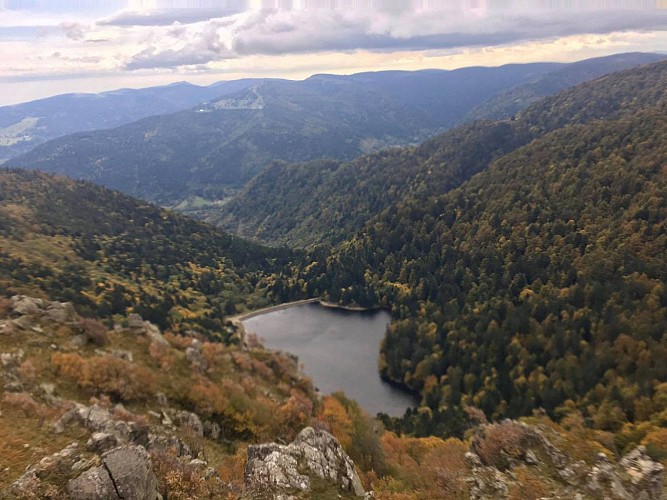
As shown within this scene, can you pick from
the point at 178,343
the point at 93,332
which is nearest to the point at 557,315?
the point at 178,343

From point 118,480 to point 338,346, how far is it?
136 m

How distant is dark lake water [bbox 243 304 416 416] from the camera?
415 ft

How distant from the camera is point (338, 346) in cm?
15612

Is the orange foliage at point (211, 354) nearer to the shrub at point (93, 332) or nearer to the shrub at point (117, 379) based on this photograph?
the shrub at point (93, 332)

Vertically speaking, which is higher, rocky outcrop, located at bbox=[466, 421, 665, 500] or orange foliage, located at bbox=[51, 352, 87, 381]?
orange foliage, located at bbox=[51, 352, 87, 381]

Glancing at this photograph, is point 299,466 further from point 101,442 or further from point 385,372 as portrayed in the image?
point 385,372

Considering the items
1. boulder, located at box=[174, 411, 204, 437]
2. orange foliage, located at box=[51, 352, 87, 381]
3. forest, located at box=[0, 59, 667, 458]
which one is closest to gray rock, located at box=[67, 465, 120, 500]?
boulder, located at box=[174, 411, 204, 437]

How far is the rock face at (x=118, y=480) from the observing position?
2164cm

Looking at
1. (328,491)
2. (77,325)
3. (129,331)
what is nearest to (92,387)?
(77,325)

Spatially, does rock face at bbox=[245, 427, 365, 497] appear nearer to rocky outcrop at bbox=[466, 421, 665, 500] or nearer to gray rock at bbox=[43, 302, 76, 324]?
rocky outcrop at bbox=[466, 421, 665, 500]

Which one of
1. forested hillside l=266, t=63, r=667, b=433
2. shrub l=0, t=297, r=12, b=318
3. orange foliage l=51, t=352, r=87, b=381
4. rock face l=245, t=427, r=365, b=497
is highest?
shrub l=0, t=297, r=12, b=318

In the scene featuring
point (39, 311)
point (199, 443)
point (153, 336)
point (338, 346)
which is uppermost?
point (39, 311)

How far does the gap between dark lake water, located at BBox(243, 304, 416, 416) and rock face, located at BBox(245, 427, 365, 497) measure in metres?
83.6

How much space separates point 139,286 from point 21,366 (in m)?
142
